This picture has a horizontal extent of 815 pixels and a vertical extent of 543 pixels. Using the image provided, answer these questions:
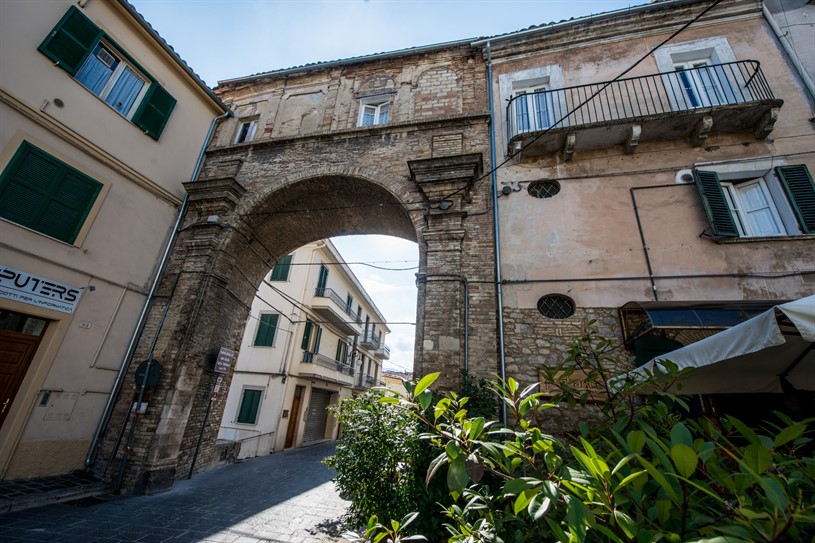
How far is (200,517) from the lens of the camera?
16.4 feet

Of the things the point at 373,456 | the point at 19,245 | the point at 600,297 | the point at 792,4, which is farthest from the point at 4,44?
the point at 792,4

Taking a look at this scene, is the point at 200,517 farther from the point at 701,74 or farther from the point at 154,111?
the point at 701,74

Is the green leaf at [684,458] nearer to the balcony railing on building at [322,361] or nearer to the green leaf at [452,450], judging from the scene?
the green leaf at [452,450]

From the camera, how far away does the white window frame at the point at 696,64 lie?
22.1 ft

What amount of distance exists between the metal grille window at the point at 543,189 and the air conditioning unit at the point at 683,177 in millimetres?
2088

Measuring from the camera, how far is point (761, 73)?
6.35 meters

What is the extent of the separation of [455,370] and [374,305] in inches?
744

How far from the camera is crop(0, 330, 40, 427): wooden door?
5.45m

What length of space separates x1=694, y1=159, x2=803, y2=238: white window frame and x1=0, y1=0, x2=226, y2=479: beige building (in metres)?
11.6

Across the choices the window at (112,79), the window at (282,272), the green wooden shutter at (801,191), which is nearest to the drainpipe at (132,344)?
the window at (112,79)

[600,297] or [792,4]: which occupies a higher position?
[792,4]

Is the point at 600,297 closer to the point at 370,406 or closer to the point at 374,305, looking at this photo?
the point at 370,406

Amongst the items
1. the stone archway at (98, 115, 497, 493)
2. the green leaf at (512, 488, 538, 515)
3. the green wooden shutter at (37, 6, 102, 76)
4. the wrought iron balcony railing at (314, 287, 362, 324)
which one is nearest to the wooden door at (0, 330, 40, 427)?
the stone archway at (98, 115, 497, 493)

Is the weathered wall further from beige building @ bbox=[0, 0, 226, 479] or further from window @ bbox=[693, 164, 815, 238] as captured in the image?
window @ bbox=[693, 164, 815, 238]
